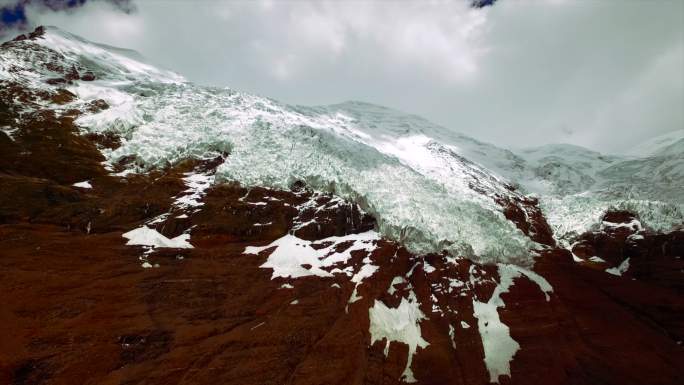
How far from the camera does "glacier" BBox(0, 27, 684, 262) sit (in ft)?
185

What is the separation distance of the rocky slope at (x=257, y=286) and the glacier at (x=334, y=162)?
118cm

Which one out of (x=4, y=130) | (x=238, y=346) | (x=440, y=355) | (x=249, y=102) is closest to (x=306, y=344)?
(x=238, y=346)

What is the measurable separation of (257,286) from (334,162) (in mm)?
26879

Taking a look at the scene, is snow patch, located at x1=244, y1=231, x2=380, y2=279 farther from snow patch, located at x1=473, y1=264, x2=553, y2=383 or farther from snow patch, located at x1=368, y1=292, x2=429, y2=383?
snow patch, located at x1=473, y1=264, x2=553, y2=383

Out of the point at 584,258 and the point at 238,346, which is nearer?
the point at 238,346

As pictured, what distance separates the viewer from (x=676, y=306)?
165 feet

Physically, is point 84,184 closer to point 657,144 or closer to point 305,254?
point 305,254

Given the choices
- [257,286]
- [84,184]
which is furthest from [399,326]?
[84,184]

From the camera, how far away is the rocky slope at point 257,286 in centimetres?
3164

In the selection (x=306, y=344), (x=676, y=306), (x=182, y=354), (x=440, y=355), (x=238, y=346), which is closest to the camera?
(x=182, y=354)

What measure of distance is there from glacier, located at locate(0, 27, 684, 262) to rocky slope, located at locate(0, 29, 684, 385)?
3.87ft

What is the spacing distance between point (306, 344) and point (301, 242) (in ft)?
52.8

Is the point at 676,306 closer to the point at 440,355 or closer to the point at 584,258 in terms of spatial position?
the point at 584,258

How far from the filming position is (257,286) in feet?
136
